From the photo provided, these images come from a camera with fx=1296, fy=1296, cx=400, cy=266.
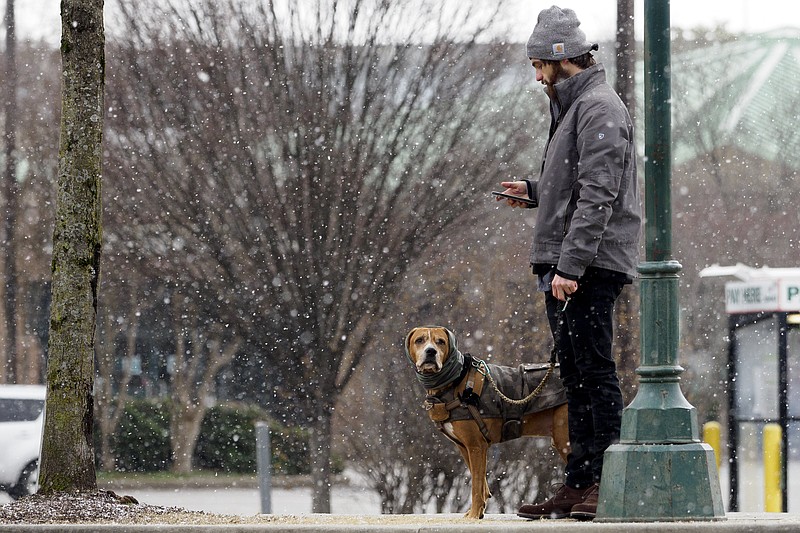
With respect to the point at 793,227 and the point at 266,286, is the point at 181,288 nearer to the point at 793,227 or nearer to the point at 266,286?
the point at 266,286

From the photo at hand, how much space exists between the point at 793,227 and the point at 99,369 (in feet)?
41.4

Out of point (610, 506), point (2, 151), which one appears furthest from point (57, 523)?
point (2, 151)

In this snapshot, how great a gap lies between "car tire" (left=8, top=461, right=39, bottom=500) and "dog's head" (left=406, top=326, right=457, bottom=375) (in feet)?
42.6

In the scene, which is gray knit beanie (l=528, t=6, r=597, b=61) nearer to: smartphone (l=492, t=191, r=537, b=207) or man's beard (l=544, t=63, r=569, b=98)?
man's beard (l=544, t=63, r=569, b=98)

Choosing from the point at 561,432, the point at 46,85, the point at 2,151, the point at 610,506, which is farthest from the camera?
the point at 2,151

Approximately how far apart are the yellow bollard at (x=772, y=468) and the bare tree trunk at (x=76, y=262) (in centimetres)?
838

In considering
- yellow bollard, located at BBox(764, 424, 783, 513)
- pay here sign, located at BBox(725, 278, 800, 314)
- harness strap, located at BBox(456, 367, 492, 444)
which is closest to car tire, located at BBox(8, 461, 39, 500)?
pay here sign, located at BBox(725, 278, 800, 314)

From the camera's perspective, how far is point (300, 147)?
1173 cm

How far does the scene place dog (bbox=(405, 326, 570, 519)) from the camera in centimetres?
641

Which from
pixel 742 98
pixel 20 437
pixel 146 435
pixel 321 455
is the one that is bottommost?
pixel 146 435

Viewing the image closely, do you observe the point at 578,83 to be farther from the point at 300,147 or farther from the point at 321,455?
the point at 321,455

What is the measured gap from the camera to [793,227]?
75.7 ft

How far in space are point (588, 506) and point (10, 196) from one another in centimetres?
1478

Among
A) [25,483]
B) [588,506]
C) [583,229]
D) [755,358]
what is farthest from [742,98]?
[583,229]
